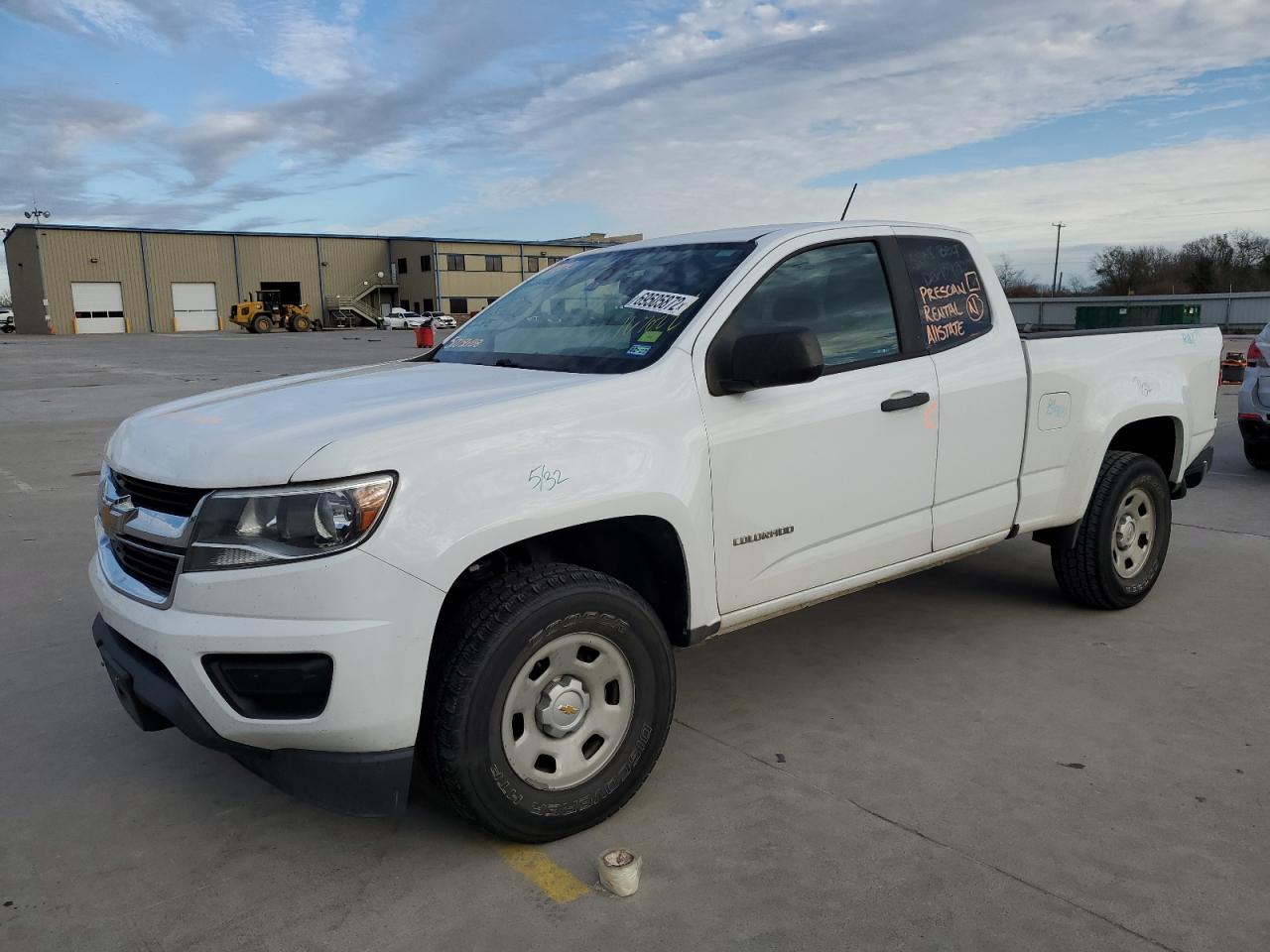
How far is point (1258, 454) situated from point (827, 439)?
718cm

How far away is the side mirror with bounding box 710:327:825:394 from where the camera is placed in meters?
3.05

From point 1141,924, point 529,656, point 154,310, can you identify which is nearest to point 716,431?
point 529,656

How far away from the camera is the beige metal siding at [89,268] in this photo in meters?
59.6

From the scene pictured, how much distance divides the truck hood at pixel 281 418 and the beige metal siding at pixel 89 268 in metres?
66.1

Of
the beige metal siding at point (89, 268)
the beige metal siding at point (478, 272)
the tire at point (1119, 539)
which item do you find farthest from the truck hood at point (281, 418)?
the beige metal siding at point (478, 272)

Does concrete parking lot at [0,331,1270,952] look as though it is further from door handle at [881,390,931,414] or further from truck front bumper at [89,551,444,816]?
door handle at [881,390,931,414]

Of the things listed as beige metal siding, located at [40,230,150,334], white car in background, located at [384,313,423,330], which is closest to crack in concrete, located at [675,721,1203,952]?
white car in background, located at [384,313,423,330]

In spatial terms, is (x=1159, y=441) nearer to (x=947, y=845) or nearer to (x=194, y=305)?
(x=947, y=845)

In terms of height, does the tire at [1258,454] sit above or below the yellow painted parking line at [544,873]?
above

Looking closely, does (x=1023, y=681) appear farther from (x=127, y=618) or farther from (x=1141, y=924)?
(x=127, y=618)

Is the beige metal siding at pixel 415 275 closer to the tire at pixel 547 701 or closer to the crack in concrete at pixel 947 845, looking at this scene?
the crack in concrete at pixel 947 845

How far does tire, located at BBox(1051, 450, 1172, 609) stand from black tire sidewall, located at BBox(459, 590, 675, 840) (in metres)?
2.63

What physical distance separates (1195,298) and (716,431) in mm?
42780

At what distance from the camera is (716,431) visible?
3207 mm
